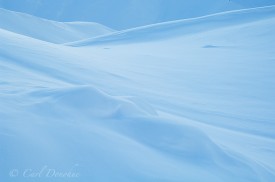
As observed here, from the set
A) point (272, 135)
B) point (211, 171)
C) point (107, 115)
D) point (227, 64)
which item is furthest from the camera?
point (227, 64)

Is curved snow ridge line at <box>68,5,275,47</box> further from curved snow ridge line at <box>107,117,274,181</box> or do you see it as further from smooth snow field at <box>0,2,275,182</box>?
curved snow ridge line at <box>107,117,274,181</box>

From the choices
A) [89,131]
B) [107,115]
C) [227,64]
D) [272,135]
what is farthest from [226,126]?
[227,64]

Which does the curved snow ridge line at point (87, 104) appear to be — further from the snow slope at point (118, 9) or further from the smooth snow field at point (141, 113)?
the snow slope at point (118, 9)

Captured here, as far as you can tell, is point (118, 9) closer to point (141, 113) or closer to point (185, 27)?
point (185, 27)

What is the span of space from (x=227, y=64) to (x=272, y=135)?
1.84 metres

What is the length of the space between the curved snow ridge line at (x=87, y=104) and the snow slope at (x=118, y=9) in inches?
741

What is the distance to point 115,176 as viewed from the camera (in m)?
1.26

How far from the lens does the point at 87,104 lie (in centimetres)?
169

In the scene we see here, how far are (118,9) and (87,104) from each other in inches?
770

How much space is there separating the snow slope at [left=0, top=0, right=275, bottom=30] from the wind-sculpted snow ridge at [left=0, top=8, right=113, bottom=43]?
11538 mm

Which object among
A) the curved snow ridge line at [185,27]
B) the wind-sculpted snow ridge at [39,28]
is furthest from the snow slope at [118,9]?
the curved snow ridge line at [185,27]

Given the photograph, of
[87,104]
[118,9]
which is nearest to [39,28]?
[87,104]

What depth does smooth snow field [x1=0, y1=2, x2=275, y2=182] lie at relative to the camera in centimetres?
132

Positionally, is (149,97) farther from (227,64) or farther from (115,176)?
(227,64)
